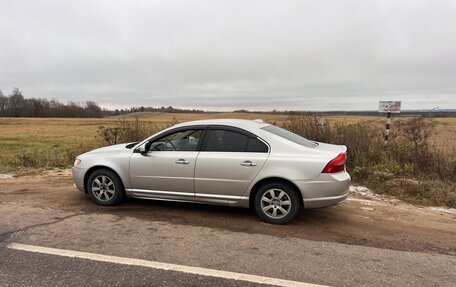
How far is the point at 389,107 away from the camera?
10336 mm

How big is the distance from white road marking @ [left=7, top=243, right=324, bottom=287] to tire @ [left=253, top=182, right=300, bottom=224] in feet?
5.60

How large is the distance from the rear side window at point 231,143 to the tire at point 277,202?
1.98 ft

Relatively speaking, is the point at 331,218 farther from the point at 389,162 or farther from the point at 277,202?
the point at 389,162

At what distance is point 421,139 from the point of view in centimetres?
939

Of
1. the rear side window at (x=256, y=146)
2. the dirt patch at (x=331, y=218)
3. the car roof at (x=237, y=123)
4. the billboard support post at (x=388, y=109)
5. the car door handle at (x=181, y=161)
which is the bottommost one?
the dirt patch at (x=331, y=218)

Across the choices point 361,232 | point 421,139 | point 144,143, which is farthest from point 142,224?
point 421,139

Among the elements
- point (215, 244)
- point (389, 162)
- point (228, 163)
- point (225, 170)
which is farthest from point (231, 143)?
point (389, 162)

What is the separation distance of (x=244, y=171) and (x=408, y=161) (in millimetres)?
5962

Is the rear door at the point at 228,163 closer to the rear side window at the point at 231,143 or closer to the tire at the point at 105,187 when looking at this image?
the rear side window at the point at 231,143

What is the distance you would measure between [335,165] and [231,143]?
1.59 metres

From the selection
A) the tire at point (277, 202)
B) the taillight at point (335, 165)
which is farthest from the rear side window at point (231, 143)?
the taillight at point (335, 165)

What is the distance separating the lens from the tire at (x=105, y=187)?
593 cm

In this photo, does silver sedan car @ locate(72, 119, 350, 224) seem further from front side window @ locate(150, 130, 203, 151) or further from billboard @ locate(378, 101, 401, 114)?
billboard @ locate(378, 101, 401, 114)

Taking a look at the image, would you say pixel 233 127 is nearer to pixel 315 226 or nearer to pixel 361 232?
pixel 315 226
